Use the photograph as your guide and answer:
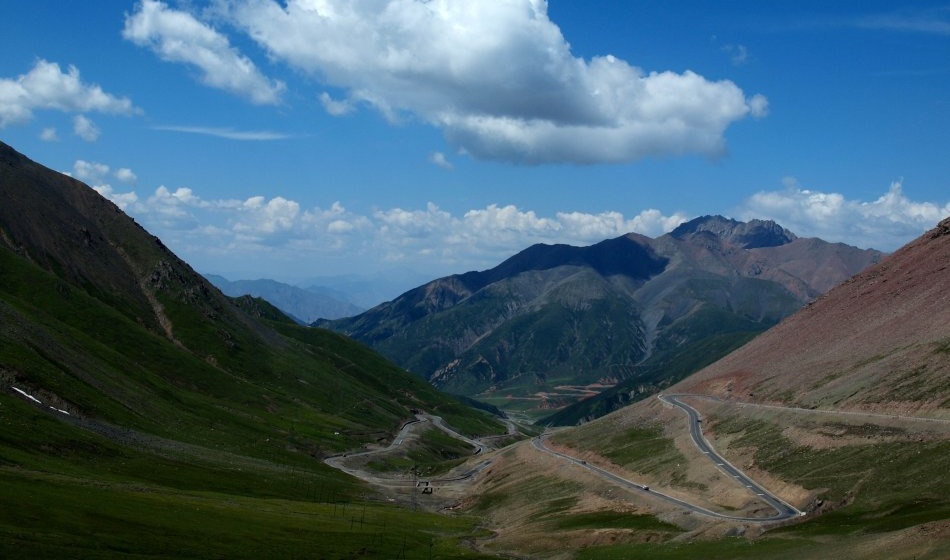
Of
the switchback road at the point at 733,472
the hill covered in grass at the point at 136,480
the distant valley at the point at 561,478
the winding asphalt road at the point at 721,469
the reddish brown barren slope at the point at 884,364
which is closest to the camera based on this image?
the hill covered in grass at the point at 136,480

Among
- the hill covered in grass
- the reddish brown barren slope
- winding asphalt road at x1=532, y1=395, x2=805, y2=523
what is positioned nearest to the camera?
the hill covered in grass

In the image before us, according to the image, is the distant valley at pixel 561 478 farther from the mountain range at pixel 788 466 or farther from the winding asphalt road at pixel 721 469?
the winding asphalt road at pixel 721 469

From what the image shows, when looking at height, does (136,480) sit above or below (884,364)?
below

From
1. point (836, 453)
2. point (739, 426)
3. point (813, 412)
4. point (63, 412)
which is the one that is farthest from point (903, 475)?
point (63, 412)

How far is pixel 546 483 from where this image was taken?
158m

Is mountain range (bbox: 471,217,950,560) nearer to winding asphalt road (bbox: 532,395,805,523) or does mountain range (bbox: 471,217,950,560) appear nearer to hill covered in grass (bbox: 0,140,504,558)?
winding asphalt road (bbox: 532,395,805,523)

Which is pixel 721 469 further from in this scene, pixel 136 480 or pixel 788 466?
pixel 136 480

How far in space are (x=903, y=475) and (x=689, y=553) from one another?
99.3ft

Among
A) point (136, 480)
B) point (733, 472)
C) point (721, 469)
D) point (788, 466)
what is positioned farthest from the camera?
point (721, 469)

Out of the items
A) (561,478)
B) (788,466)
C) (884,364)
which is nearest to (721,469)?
(788,466)

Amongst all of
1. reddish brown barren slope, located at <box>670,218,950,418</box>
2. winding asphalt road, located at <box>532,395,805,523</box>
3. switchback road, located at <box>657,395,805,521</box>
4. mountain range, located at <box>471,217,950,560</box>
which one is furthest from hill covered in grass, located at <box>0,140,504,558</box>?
reddish brown barren slope, located at <box>670,218,950,418</box>

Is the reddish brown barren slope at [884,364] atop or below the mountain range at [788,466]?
atop

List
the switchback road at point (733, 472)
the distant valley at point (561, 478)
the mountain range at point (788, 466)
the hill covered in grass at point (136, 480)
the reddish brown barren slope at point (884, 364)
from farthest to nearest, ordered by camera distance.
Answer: the reddish brown barren slope at point (884, 364)
the switchback road at point (733, 472)
the mountain range at point (788, 466)
the distant valley at point (561, 478)
the hill covered in grass at point (136, 480)

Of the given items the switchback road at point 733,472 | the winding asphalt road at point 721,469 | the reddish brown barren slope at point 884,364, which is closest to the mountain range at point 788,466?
the reddish brown barren slope at point 884,364
